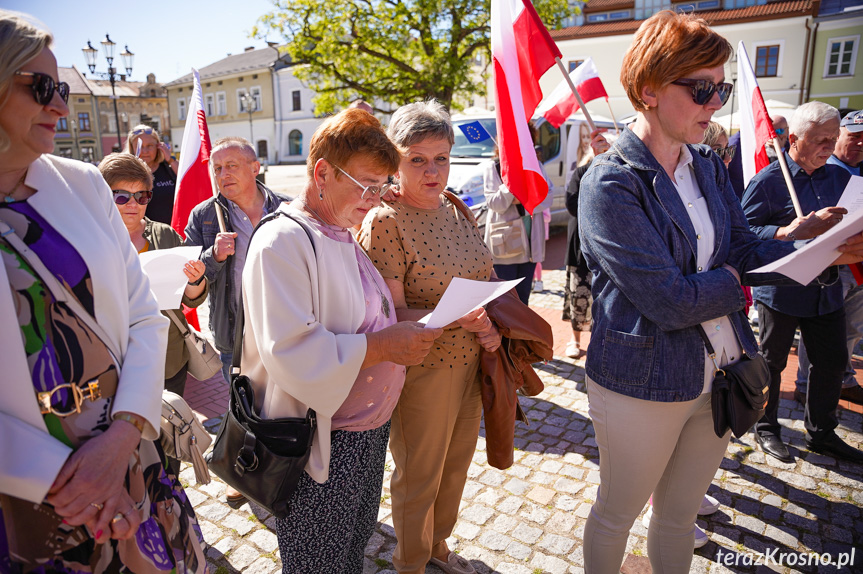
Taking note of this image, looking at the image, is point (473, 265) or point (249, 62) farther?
point (249, 62)

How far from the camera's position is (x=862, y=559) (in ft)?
9.41

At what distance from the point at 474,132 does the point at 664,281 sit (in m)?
9.60

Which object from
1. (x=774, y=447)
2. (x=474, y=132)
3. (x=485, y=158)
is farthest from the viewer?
(x=474, y=132)

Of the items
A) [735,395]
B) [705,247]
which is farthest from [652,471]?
[705,247]

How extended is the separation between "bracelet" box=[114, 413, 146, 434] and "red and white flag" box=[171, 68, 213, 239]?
9.14 ft

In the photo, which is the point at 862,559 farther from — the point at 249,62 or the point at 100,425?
the point at 249,62

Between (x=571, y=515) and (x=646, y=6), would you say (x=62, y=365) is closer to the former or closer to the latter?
(x=571, y=515)

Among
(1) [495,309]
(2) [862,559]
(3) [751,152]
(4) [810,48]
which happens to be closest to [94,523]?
(1) [495,309]

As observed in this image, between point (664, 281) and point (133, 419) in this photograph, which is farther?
point (664, 281)

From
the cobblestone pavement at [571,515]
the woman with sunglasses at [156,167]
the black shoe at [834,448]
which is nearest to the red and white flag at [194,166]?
the woman with sunglasses at [156,167]

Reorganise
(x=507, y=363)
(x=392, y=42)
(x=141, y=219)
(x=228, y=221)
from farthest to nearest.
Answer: (x=392, y=42) → (x=228, y=221) → (x=141, y=219) → (x=507, y=363)

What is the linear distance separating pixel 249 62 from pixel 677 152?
57.6 m

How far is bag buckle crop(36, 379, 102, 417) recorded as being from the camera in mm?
1321

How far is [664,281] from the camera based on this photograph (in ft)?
6.26
